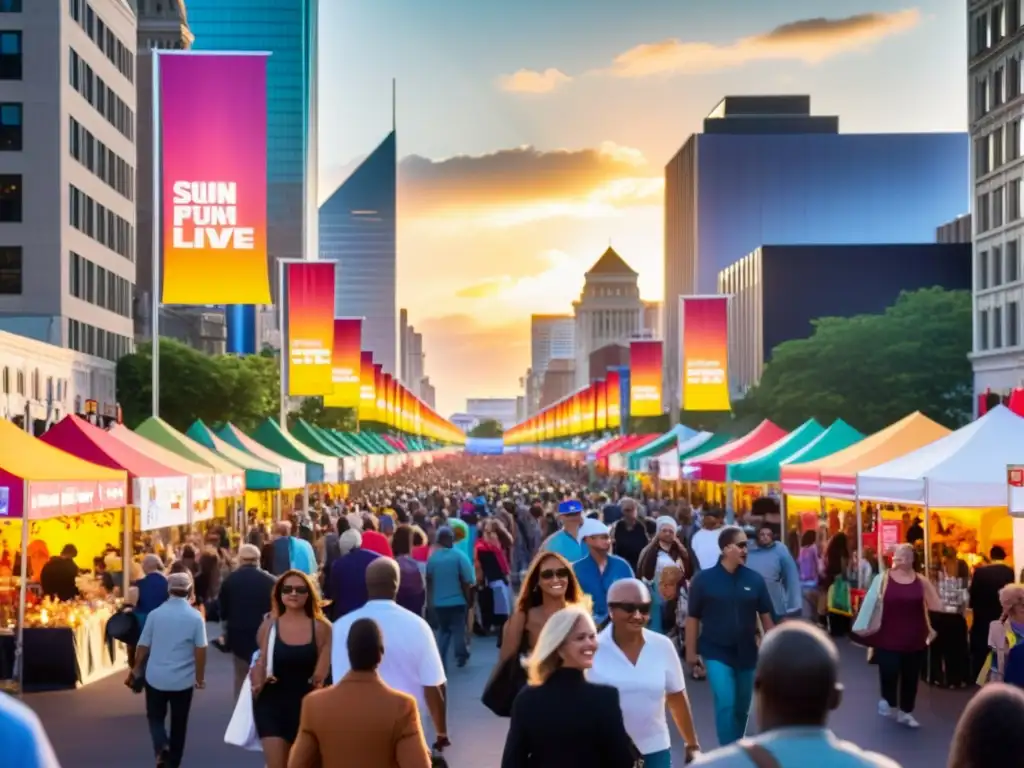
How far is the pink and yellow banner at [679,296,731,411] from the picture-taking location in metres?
46.5

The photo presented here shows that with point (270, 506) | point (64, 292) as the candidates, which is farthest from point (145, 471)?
point (64, 292)

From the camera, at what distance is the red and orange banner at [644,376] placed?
222ft

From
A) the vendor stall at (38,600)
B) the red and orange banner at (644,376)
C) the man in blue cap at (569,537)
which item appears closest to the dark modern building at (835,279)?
the red and orange banner at (644,376)

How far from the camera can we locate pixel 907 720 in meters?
16.0

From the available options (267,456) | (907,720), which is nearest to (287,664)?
(907,720)

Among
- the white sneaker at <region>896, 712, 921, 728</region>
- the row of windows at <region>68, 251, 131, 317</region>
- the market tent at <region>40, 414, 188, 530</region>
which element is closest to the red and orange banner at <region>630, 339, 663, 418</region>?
the row of windows at <region>68, 251, 131, 317</region>

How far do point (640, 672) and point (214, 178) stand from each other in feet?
61.6

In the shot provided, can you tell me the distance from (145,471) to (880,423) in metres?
69.1

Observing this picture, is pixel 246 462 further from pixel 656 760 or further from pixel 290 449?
pixel 656 760

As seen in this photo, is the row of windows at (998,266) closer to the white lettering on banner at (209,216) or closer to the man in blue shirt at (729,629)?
the white lettering on banner at (209,216)

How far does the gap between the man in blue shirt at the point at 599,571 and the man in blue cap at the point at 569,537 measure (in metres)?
1.61

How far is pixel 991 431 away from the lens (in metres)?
21.3

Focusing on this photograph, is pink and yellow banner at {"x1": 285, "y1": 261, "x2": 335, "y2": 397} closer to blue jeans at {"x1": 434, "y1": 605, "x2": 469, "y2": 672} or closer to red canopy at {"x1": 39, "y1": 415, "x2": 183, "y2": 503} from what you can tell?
red canopy at {"x1": 39, "y1": 415, "x2": 183, "y2": 503}

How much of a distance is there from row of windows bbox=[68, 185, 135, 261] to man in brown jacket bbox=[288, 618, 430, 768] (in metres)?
71.8
